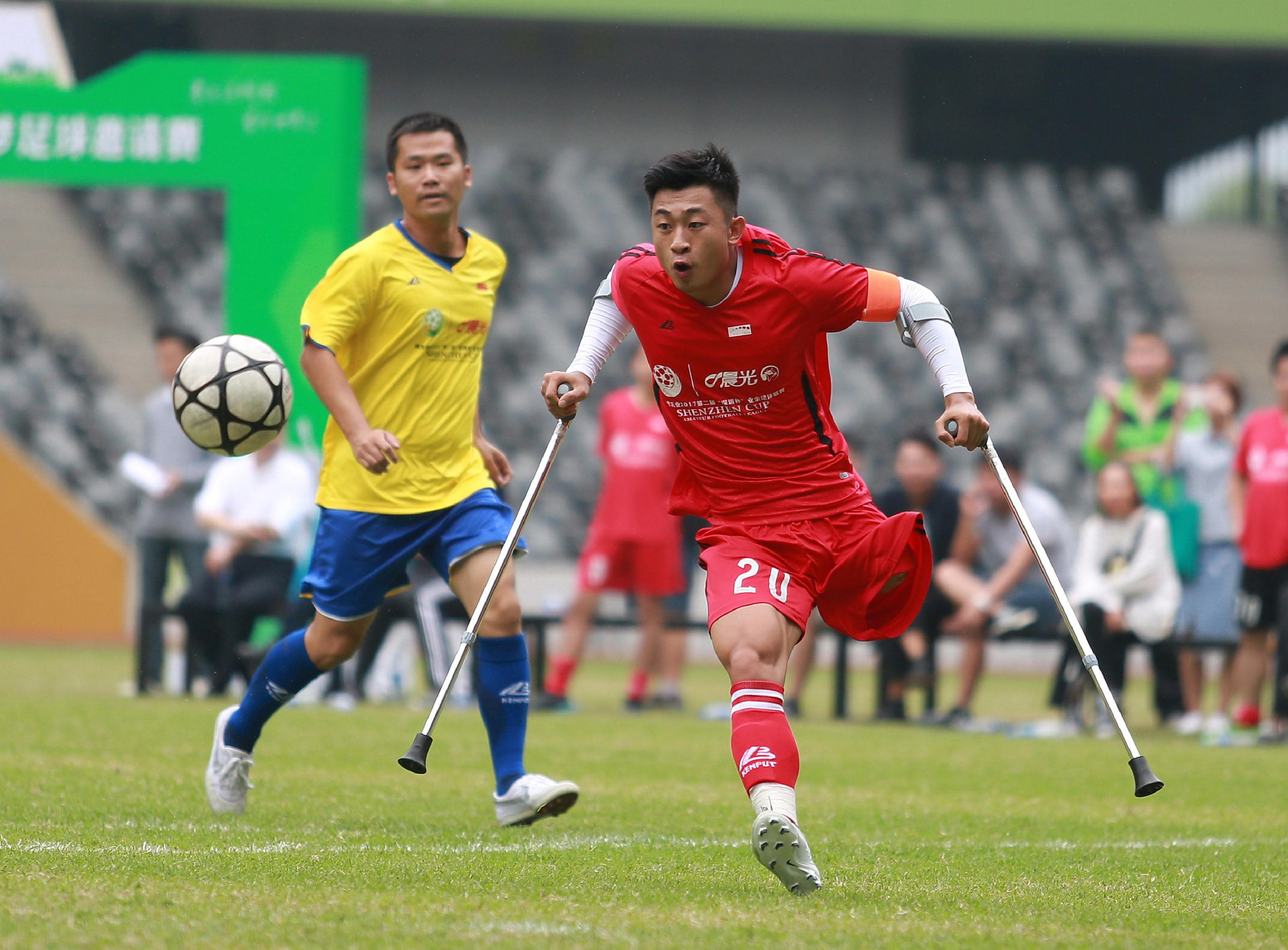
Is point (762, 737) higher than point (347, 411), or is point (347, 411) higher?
point (347, 411)

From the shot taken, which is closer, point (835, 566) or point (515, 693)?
point (835, 566)

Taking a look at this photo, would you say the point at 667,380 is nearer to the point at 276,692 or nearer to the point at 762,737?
the point at 762,737

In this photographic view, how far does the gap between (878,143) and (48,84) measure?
15727 millimetres

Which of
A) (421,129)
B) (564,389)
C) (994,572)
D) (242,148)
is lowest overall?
(994,572)

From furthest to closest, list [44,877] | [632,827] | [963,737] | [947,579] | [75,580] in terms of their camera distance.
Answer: [75,580] < [947,579] < [963,737] < [632,827] < [44,877]

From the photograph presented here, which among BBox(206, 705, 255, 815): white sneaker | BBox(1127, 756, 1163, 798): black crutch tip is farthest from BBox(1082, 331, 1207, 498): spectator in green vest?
BBox(206, 705, 255, 815): white sneaker

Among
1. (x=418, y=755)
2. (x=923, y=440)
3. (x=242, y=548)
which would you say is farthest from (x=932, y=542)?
(x=418, y=755)

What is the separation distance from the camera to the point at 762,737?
14.3 feet

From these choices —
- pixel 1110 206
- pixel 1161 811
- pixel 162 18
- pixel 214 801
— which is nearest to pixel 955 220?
pixel 1110 206

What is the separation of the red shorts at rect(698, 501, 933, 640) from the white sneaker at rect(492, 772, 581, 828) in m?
→ 1.09

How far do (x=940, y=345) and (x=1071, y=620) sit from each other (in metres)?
0.86

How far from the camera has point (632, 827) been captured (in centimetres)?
554

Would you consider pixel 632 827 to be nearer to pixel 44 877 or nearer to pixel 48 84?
pixel 44 877

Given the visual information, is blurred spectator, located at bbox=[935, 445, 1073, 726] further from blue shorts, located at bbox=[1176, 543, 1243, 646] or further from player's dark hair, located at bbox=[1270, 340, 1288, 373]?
player's dark hair, located at bbox=[1270, 340, 1288, 373]
